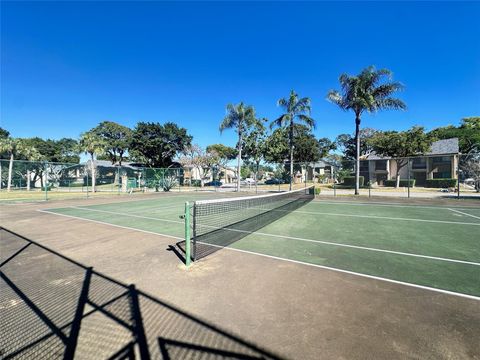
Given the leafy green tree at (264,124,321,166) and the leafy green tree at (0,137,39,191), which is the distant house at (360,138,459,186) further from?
the leafy green tree at (0,137,39,191)

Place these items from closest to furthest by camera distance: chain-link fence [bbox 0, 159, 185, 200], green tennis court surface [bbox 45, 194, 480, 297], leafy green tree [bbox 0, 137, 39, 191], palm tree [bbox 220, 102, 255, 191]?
green tennis court surface [bbox 45, 194, 480, 297], chain-link fence [bbox 0, 159, 185, 200], palm tree [bbox 220, 102, 255, 191], leafy green tree [bbox 0, 137, 39, 191]

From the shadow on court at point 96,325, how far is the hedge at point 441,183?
39.4 metres

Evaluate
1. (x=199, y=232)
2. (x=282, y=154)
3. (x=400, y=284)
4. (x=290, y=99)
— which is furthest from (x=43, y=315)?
(x=282, y=154)

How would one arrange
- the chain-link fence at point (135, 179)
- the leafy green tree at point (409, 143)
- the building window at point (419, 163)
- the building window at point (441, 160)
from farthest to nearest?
1. the building window at point (419, 163)
2. the building window at point (441, 160)
3. the leafy green tree at point (409, 143)
4. the chain-link fence at point (135, 179)

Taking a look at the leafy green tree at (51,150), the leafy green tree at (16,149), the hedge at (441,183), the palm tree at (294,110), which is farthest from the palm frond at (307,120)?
the leafy green tree at (51,150)

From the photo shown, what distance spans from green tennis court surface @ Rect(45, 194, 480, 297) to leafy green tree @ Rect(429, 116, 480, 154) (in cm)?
4612

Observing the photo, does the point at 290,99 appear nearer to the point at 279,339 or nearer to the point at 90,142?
the point at 279,339

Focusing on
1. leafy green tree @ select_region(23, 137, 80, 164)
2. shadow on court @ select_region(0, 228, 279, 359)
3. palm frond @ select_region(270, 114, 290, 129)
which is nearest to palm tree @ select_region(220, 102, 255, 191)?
palm frond @ select_region(270, 114, 290, 129)

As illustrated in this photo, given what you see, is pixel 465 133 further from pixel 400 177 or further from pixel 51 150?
pixel 51 150

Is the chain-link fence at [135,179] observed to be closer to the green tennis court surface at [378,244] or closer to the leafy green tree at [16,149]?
the green tennis court surface at [378,244]

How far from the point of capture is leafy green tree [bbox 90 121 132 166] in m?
50.9

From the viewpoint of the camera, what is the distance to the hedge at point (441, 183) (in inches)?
1241

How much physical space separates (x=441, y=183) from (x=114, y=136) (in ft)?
196

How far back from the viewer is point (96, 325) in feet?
9.70
